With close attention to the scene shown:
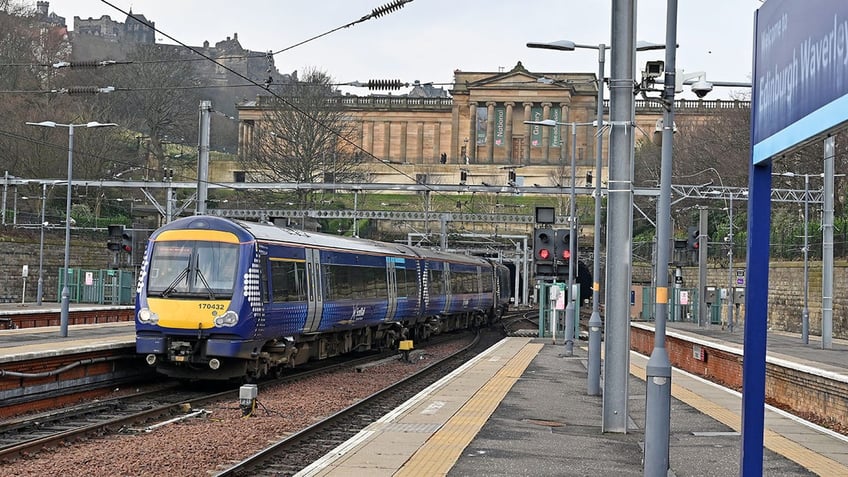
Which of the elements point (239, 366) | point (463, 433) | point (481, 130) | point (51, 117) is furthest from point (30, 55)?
point (463, 433)

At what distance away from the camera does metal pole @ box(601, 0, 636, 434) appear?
14.7m

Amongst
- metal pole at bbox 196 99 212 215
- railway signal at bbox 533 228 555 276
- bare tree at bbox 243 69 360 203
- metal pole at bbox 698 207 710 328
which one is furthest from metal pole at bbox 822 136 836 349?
bare tree at bbox 243 69 360 203

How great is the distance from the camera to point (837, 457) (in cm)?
1292

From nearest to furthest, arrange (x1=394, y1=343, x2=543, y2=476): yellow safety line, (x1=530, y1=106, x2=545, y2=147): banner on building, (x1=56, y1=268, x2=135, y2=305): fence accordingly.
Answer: (x1=394, y1=343, x2=543, y2=476): yellow safety line, (x1=56, y1=268, x2=135, y2=305): fence, (x1=530, y1=106, x2=545, y2=147): banner on building

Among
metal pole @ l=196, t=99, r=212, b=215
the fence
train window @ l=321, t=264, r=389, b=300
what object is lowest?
the fence

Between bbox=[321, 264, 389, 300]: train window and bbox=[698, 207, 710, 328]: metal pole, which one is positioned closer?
bbox=[321, 264, 389, 300]: train window

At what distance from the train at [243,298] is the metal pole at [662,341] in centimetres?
1046

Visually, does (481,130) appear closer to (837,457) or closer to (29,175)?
(29,175)

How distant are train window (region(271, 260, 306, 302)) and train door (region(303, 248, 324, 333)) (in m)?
0.36

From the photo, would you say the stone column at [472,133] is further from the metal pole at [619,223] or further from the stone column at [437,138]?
the metal pole at [619,223]

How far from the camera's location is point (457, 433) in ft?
46.4

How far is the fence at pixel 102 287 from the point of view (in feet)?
193

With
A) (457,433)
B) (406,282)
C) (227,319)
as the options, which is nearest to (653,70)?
(457,433)

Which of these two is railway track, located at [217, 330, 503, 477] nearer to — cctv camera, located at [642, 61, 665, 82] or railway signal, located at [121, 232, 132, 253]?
cctv camera, located at [642, 61, 665, 82]
